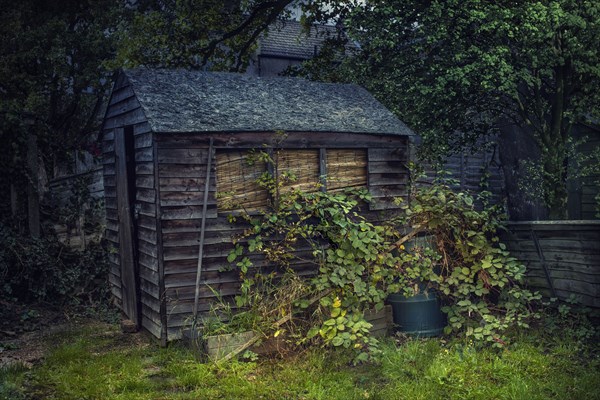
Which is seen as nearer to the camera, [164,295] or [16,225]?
[164,295]

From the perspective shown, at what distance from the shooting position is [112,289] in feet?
36.2

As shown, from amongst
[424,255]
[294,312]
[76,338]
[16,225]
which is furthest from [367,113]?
[16,225]

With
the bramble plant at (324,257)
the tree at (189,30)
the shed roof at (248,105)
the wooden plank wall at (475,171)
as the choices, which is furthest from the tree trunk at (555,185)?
the tree at (189,30)

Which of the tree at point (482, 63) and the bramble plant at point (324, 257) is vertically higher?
the tree at point (482, 63)

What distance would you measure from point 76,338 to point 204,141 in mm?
3684

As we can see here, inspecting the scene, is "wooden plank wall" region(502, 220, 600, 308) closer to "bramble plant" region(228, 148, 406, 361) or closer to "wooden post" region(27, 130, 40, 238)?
"bramble plant" region(228, 148, 406, 361)

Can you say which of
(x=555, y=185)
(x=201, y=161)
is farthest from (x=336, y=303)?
(x=555, y=185)

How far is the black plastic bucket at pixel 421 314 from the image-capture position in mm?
8812

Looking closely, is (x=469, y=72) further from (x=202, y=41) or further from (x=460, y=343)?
(x=202, y=41)

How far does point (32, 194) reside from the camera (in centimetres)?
1162

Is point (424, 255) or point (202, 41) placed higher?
point (202, 41)

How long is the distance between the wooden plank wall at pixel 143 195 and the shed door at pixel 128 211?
177 mm

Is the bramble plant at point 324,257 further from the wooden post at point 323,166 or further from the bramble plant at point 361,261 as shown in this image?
the wooden post at point 323,166

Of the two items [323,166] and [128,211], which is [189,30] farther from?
[323,166]
